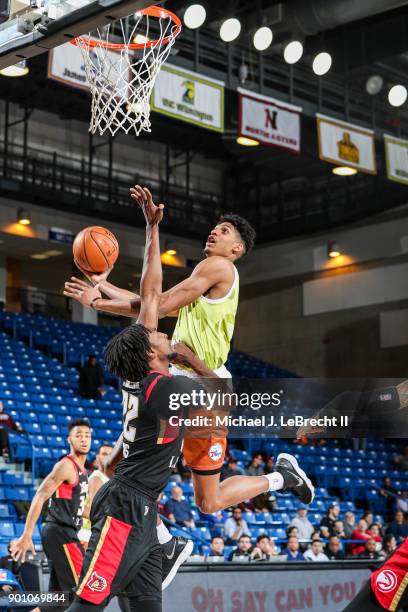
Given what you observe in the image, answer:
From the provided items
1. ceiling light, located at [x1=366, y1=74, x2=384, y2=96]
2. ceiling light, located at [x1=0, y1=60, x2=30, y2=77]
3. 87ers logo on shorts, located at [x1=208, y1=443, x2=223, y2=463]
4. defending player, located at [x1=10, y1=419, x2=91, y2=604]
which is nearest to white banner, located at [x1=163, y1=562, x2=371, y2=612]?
defending player, located at [x1=10, y1=419, x2=91, y2=604]

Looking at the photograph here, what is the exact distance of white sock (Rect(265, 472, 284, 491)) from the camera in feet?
19.6

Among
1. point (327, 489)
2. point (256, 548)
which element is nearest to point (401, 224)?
point (327, 489)

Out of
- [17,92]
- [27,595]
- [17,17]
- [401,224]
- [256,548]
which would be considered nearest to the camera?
[17,17]

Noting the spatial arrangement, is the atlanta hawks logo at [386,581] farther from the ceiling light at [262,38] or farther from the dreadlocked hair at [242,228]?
the ceiling light at [262,38]

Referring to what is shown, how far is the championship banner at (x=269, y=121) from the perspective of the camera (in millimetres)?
16219

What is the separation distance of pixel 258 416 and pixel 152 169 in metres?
20.2

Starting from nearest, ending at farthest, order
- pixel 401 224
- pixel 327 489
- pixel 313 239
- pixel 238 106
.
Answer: pixel 238 106
pixel 327 489
pixel 401 224
pixel 313 239

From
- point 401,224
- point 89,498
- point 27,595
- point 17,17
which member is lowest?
point 27,595

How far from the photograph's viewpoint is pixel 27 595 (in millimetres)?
7160

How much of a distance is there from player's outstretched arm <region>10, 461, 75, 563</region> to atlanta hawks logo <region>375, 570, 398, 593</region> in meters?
3.85

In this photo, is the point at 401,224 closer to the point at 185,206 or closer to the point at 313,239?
the point at 313,239

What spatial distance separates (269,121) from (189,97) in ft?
6.62

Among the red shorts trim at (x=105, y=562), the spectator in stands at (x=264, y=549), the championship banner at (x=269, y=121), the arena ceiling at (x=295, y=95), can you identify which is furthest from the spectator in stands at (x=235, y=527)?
the red shorts trim at (x=105, y=562)

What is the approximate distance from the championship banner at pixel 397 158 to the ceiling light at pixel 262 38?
11.6 feet
